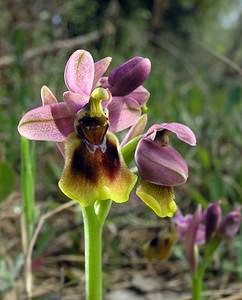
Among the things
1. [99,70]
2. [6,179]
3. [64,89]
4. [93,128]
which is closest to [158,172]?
[93,128]

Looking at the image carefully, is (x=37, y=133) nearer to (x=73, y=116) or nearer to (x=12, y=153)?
(x=73, y=116)

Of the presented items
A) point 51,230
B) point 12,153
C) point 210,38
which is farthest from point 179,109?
point 210,38

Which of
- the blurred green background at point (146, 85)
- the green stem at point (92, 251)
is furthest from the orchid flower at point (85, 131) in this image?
the blurred green background at point (146, 85)

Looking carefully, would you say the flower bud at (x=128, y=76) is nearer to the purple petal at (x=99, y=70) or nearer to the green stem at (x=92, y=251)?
the purple petal at (x=99, y=70)

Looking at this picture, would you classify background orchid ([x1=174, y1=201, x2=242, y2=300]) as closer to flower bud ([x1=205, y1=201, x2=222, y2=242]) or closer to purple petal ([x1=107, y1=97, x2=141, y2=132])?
flower bud ([x1=205, y1=201, x2=222, y2=242])

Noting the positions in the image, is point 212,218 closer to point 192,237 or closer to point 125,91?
point 192,237

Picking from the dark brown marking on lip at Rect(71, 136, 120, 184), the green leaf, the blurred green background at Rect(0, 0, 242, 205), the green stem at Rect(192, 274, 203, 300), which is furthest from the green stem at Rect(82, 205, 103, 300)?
the blurred green background at Rect(0, 0, 242, 205)
